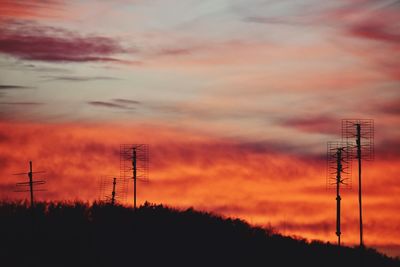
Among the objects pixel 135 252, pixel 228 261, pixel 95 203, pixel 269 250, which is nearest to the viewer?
pixel 135 252

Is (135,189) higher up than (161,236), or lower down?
higher up

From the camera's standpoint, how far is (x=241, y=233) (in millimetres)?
79562

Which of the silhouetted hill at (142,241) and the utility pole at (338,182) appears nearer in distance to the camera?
the silhouetted hill at (142,241)

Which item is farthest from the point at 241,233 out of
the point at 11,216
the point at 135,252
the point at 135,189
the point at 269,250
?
the point at 11,216

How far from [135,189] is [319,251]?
2100cm

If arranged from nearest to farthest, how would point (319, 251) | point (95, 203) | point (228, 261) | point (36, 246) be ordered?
point (36, 246) < point (228, 261) < point (95, 203) < point (319, 251)

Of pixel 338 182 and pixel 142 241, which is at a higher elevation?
pixel 338 182

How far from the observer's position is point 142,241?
63.8m

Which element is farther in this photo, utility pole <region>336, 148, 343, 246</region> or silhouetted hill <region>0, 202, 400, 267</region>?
utility pole <region>336, 148, 343, 246</region>

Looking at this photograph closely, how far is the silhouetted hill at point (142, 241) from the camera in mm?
56969

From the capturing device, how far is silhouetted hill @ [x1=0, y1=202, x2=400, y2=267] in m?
57.0

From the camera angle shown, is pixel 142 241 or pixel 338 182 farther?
pixel 338 182

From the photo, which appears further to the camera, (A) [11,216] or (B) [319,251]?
(B) [319,251]

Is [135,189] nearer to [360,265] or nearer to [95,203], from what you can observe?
[95,203]
